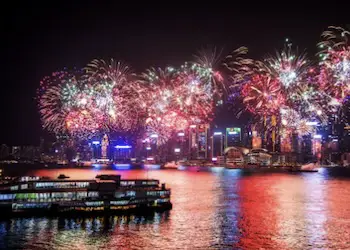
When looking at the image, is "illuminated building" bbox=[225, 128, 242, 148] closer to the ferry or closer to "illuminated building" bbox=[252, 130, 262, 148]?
"illuminated building" bbox=[252, 130, 262, 148]

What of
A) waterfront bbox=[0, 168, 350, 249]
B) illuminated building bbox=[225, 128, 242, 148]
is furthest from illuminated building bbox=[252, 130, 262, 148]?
waterfront bbox=[0, 168, 350, 249]

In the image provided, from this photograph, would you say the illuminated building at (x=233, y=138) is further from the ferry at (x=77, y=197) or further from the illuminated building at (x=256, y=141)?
the ferry at (x=77, y=197)

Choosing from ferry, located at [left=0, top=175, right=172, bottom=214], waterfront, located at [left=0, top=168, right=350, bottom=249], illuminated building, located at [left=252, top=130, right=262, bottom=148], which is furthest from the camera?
illuminated building, located at [left=252, top=130, right=262, bottom=148]

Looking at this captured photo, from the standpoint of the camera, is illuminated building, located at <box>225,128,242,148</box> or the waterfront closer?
the waterfront

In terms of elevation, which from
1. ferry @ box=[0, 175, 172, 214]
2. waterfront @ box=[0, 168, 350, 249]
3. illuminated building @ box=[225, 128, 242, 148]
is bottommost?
waterfront @ box=[0, 168, 350, 249]

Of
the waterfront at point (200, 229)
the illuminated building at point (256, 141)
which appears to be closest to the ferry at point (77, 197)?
the waterfront at point (200, 229)

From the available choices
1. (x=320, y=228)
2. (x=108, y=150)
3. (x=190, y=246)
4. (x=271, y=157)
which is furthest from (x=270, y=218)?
(x=108, y=150)

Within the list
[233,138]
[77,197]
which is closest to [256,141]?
[233,138]

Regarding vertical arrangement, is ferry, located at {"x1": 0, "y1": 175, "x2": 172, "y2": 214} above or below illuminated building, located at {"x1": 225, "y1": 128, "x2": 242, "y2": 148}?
below

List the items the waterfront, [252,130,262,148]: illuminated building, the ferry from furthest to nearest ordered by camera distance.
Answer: [252,130,262,148]: illuminated building → the ferry → the waterfront
